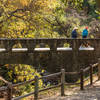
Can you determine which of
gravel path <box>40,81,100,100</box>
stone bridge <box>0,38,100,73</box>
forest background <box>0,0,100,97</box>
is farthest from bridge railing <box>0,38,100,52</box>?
gravel path <box>40,81,100,100</box>

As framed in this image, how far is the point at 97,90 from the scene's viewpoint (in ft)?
28.9

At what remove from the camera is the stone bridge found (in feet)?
37.4

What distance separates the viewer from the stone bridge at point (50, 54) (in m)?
11.4

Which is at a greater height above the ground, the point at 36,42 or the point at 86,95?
the point at 36,42

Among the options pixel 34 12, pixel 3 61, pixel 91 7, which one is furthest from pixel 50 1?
pixel 91 7

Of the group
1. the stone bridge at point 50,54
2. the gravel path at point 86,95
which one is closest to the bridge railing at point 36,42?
the stone bridge at point 50,54

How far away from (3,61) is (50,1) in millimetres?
5325

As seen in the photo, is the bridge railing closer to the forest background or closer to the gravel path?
the forest background

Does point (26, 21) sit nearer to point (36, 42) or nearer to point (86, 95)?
point (36, 42)

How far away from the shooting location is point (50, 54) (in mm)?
11672

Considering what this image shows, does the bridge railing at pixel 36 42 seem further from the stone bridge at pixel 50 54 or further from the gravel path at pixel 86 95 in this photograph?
the gravel path at pixel 86 95

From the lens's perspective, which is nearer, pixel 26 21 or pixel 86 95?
pixel 86 95

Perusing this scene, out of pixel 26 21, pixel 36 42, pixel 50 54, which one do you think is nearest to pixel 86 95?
pixel 50 54

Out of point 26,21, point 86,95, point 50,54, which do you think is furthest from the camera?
point 26,21
